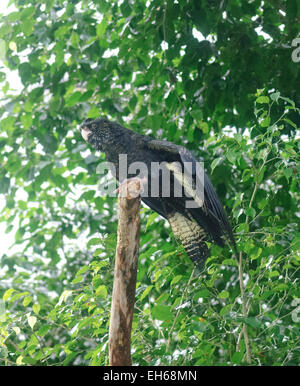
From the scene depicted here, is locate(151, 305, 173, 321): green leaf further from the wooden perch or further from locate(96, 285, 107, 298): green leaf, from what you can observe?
locate(96, 285, 107, 298): green leaf

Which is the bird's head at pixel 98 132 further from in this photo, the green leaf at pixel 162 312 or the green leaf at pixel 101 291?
the green leaf at pixel 162 312

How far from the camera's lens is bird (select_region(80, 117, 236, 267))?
2594mm

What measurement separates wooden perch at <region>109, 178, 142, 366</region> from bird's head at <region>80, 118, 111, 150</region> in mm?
1133

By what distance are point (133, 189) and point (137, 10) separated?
1834mm

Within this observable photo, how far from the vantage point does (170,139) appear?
11.7ft

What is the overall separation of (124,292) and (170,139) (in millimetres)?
1834

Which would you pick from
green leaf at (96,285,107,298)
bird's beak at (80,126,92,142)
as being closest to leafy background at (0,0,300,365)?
green leaf at (96,285,107,298)

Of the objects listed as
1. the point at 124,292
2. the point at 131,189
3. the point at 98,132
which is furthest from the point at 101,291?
the point at 98,132

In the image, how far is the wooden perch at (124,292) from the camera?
1.92 metres

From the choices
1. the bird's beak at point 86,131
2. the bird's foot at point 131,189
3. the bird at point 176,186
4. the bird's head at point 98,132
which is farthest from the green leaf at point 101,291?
the bird's beak at point 86,131

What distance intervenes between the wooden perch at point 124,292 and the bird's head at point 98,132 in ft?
3.72

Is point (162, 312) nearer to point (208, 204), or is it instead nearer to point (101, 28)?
point (208, 204)

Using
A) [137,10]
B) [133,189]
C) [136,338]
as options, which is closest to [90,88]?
[137,10]
